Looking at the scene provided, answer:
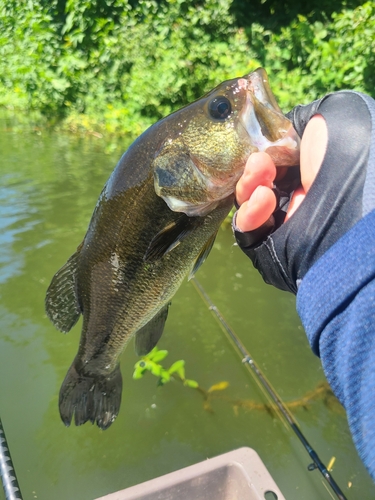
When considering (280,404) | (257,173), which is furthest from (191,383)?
(257,173)

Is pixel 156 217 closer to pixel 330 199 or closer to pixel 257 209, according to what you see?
pixel 257 209

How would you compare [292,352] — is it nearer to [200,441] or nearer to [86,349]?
[200,441]

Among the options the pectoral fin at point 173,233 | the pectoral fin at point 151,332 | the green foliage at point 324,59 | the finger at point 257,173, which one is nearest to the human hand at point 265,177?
the finger at point 257,173

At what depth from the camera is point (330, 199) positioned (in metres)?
1.15

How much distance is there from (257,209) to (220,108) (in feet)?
1.17

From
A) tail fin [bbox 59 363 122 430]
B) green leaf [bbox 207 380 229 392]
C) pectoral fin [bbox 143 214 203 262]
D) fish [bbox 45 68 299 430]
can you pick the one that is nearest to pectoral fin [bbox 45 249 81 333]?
fish [bbox 45 68 299 430]

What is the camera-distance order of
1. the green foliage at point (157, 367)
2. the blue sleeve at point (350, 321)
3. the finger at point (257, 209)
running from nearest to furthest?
the blue sleeve at point (350, 321)
the finger at point (257, 209)
the green foliage at point (157, 367)

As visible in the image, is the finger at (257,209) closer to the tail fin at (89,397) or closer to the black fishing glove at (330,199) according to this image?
the black fishing glove at (330,199)

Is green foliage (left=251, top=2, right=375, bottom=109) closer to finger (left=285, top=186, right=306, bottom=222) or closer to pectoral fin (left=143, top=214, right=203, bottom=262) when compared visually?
finger (left=285, top=186, right=306, bottom=222)

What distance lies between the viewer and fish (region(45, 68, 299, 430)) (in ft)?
4.18

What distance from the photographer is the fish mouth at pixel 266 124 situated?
120 centimetres

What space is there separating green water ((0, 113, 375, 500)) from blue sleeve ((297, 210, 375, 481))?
5.01ft

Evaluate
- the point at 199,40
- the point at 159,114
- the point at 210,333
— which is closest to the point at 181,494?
the point at 210,333

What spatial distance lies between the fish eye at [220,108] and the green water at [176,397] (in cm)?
186
